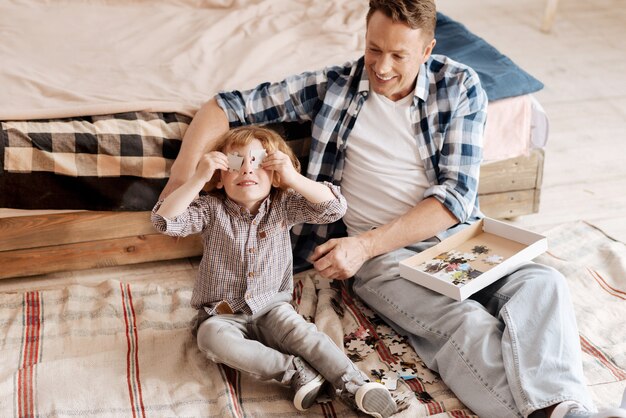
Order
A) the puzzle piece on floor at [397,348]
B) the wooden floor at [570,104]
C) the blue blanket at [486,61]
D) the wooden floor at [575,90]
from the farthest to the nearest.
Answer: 1. the wooden floor at [575,90]
2. the wooden floor at [570,104]
3. the blue blanket at [486,61]
4. the puzzle piece on floor at [397,348]

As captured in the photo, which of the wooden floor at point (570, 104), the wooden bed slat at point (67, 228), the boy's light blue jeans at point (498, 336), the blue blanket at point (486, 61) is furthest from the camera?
the wooden floor at point (570, 104)

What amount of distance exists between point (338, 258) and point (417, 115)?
460 mm

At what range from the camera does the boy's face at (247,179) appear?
1887mm

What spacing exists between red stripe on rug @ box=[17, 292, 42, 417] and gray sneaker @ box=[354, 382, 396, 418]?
0.73 metres

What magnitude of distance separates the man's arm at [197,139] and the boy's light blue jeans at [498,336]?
0.56 m

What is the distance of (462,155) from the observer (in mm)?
2158

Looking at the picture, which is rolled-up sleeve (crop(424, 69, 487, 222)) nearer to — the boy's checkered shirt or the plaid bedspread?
the boy's checkered shirt

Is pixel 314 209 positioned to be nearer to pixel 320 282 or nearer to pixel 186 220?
pixel 186 220

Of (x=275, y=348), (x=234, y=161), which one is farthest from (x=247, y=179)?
(x=275, y=348)

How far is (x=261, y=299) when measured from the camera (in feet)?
6.49

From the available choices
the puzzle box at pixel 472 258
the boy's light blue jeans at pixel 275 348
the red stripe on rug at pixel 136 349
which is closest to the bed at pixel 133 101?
the red stripe on rug at pixel 136 349

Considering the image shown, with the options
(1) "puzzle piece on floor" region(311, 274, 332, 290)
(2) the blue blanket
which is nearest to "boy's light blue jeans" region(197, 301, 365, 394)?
(1) "puzzle piece on floor" region(311, 274, 332, 290)

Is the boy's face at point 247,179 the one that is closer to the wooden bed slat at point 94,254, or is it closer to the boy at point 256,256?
the boy at point 256,256

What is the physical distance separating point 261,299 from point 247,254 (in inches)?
4.7
